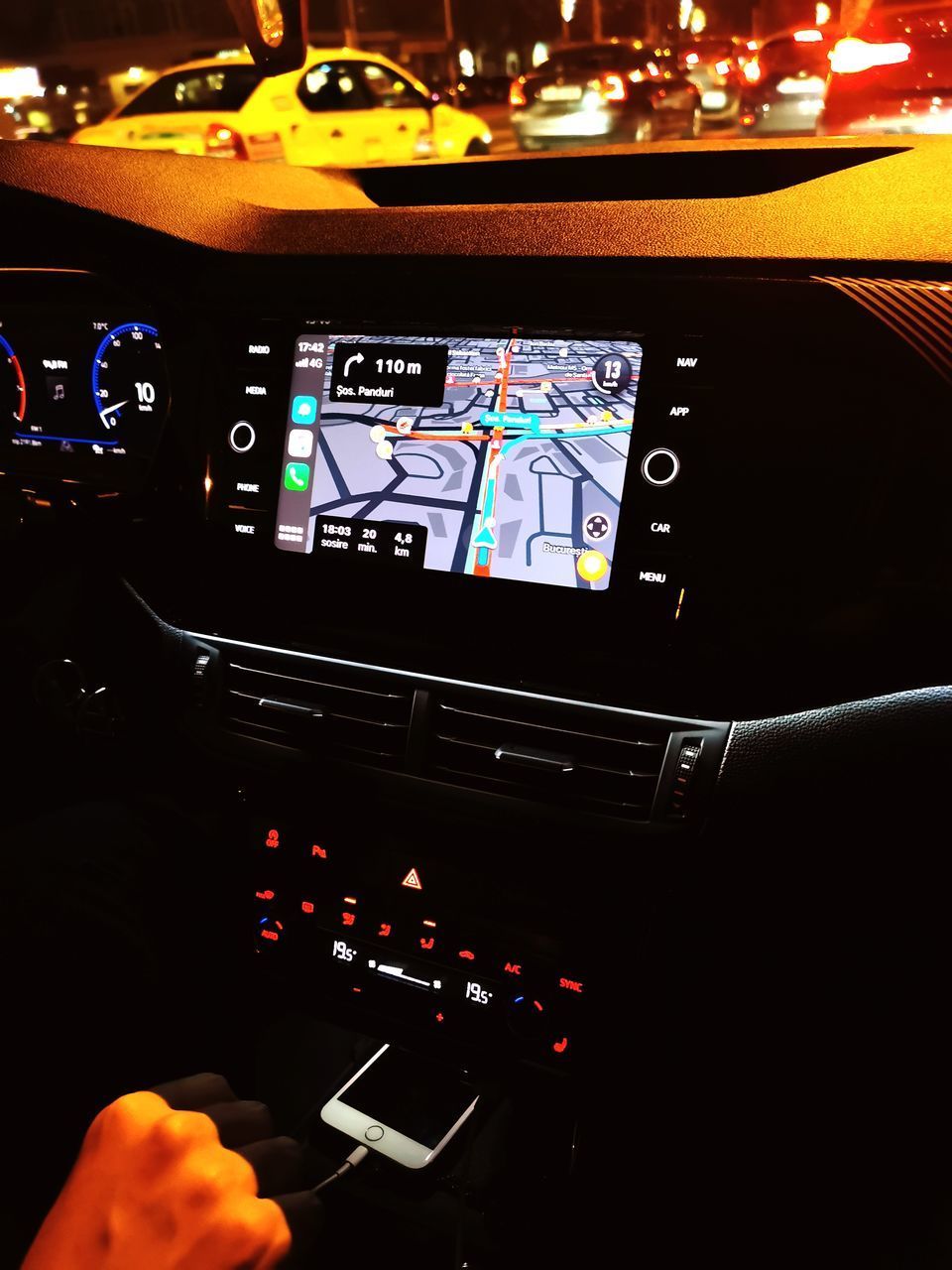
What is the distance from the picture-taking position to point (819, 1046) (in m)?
1.61

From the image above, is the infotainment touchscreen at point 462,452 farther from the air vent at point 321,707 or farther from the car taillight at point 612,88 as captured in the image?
the car taillight at point 612,88

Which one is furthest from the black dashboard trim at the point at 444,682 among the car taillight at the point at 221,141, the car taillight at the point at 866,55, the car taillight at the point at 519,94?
the car taillight at the point at 519,94

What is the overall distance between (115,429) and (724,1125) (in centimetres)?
158

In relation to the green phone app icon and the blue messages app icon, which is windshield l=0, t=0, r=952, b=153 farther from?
the green phone app icon

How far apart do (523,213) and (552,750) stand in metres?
0.79

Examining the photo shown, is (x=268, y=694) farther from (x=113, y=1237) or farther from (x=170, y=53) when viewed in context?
(x=170, y=53)

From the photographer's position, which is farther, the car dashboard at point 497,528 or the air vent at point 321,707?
the air vent at point 321,707

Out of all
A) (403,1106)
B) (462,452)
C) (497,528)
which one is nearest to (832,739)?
(497,528)

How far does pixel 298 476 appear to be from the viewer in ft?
5.66

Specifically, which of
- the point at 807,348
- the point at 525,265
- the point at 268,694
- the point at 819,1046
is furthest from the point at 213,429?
the point at 819,1046

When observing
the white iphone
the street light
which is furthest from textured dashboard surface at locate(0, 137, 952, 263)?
the street light

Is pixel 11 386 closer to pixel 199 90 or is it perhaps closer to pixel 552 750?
pixel 552 750

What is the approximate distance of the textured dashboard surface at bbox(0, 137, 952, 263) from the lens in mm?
1398

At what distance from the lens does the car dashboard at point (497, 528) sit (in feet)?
4.63
